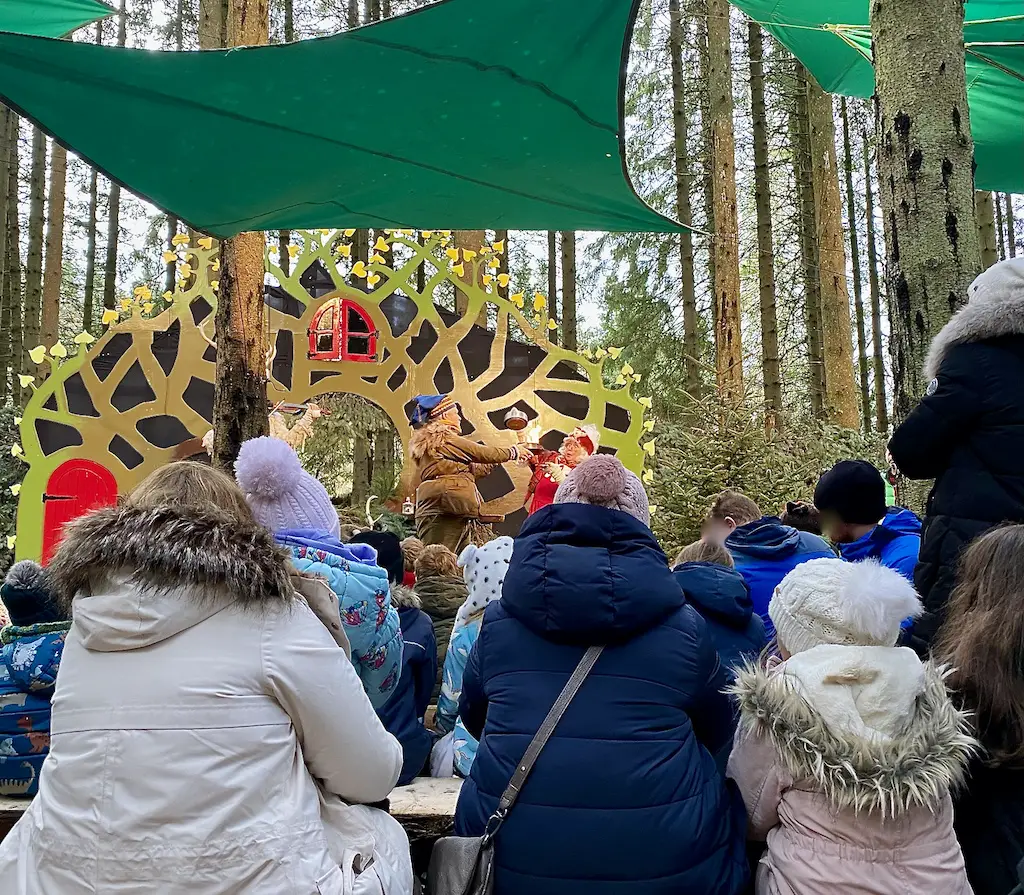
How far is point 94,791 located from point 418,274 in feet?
58.8

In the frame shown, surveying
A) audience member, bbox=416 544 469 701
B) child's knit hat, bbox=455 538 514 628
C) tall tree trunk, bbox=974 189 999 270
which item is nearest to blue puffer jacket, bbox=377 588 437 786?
child's knit hat, bbox=455 538 514 628

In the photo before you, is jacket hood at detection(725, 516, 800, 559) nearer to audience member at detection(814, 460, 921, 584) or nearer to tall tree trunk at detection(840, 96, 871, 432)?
audience member at detection(814, 460, 921, 584)

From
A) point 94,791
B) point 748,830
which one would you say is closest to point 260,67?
point 94,791

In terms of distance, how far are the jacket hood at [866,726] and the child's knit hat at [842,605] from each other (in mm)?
66

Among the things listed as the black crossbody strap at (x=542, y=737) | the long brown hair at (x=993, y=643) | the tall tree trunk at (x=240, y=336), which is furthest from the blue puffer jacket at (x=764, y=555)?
the tall tree trunk at (x=240, y=336)

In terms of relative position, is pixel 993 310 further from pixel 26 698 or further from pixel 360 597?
pixel 26 698

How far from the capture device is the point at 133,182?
194 inches

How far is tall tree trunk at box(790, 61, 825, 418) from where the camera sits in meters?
14.7

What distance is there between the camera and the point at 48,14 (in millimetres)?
6242

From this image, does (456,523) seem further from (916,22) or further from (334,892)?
(334,892)

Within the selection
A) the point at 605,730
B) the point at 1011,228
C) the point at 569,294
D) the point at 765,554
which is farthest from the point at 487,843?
the point at 1011,228

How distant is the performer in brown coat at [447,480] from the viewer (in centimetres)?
902

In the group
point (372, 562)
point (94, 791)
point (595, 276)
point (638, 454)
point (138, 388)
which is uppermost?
point (595, 276)

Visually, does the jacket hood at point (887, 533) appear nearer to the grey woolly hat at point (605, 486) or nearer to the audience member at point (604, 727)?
the grey woolly hat at point (605, 486)
